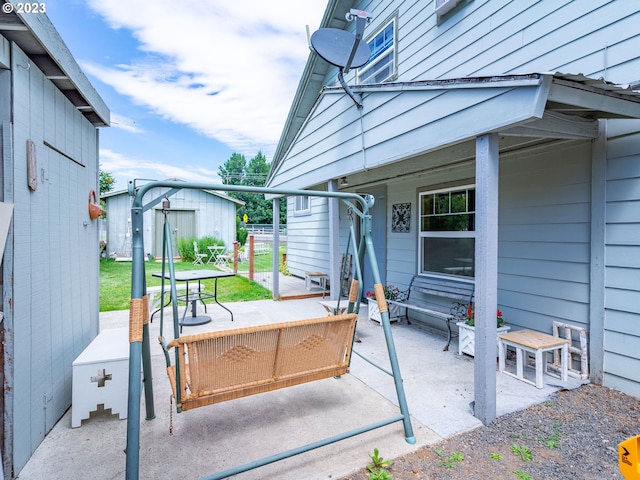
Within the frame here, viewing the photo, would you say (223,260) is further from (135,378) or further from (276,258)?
(135,378)

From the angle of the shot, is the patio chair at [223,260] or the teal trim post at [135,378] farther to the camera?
the patio chair at [223,260]

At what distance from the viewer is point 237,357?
217 cm

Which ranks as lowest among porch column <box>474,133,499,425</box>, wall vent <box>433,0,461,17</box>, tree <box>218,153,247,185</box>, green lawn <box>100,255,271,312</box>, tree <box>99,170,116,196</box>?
green lawn <box>100,255,271,312</box>

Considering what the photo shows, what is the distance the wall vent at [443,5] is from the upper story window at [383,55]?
101 cm

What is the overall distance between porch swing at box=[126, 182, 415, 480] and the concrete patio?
0.64 feet

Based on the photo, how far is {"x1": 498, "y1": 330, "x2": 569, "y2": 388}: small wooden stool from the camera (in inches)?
122

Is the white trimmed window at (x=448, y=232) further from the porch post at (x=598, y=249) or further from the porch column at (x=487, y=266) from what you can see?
the porch column at (x=487, y=266)

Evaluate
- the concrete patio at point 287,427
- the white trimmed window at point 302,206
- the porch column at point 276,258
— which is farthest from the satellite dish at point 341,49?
the white trimmed window at point 302,206

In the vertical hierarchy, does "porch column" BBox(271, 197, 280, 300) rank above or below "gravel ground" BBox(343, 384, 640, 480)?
above

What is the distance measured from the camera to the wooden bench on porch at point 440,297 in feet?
14.1

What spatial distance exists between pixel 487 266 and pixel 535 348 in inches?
44.3

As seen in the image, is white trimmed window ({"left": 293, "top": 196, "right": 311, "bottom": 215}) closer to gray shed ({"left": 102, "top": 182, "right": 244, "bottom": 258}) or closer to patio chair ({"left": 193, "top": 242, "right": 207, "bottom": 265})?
patio chair ({"left": 193, "top": 242, "right": 207, "bottom": 265})

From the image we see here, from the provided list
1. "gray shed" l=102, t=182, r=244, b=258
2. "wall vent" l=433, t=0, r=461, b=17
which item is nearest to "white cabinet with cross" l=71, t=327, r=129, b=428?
"wall vent" l=433, t=0, r=461, b=17

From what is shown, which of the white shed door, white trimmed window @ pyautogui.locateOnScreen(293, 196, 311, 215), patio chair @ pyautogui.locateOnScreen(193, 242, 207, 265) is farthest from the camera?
the white shed door
